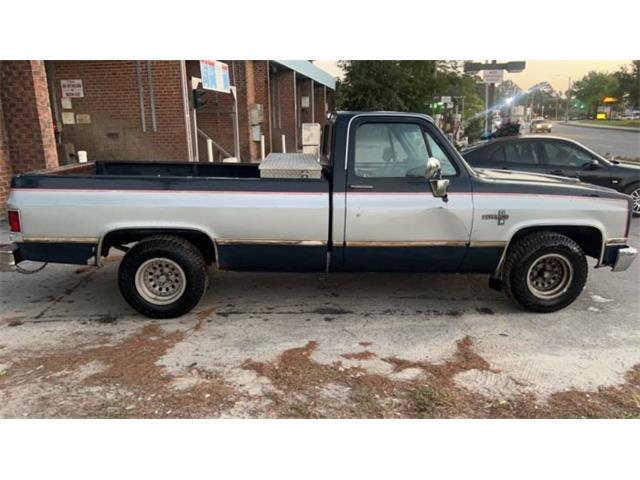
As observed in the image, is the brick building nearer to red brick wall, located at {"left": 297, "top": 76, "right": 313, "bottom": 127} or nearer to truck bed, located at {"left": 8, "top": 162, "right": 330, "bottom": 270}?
truck bed, located at {"left": 8, "top": 162, "right": 330, "bottom": 270}

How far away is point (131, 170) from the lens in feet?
21.2

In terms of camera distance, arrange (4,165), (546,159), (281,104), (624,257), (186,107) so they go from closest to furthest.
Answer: (624,257) → (546,159) → (4,165) → (186,107) → (281,104)

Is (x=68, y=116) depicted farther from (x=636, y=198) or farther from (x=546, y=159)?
(x=636, y=198)

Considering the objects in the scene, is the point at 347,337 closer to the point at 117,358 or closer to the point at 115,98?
the point at 117,358

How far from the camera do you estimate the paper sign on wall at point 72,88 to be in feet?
43.5

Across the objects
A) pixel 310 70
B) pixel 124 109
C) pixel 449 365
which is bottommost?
pixel 449 365

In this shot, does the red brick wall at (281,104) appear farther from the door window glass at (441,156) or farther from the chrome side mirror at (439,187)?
the chrome side mirror at (439,187)

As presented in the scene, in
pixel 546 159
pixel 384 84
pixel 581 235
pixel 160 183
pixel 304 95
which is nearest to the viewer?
pixel 160 183

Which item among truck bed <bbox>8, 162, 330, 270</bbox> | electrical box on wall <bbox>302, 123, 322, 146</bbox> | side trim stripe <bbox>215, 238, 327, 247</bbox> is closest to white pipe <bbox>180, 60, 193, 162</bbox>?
electrical box on wall <bbox>302, 123, 322, 146</bbox>

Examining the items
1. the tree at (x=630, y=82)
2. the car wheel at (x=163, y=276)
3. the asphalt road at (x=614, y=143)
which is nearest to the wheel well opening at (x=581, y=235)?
the car wheel at (x=163, y=276)

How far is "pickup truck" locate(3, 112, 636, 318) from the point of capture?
473 centimetres

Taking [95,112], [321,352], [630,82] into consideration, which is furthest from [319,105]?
[630,82]

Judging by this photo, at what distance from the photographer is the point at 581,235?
17.3 ft

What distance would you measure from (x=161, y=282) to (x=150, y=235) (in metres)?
0.46
